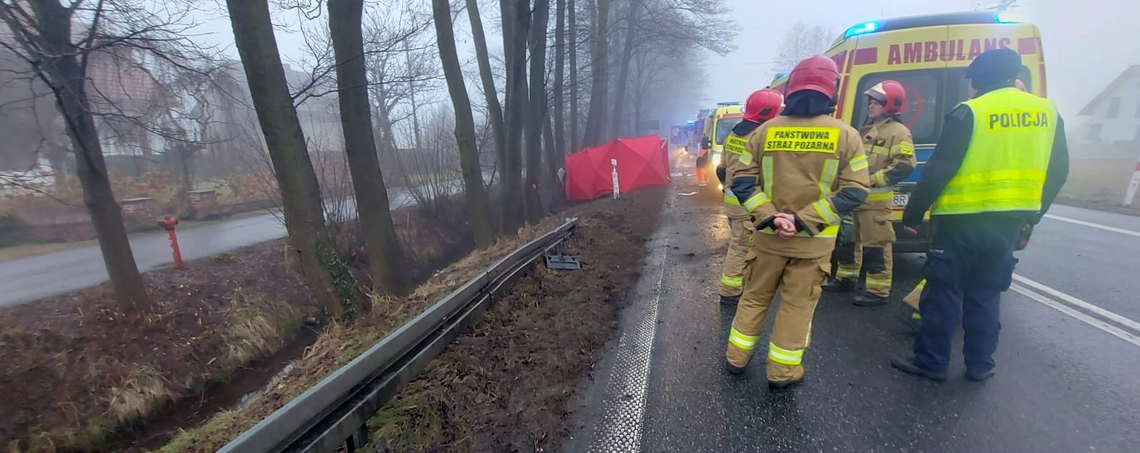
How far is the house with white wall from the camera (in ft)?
113

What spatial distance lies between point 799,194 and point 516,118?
315 inches

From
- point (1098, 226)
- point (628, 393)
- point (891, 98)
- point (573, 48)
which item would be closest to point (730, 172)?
point (891, 98)

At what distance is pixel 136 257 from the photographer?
398 inches

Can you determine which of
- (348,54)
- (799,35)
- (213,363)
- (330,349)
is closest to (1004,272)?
(330,349)

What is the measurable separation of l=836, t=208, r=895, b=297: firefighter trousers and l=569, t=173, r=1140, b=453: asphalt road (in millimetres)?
229

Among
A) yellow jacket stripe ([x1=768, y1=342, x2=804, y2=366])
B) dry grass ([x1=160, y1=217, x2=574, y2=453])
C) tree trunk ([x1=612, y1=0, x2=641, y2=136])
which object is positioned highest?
tree trunk ([x1=612, y1=0, x2=641, y2=136])

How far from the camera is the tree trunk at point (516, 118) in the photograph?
9422mm

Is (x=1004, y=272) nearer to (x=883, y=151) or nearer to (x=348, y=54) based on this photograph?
(x=883, y=151)

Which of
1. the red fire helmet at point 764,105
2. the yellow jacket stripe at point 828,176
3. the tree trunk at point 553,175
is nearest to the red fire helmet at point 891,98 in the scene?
the red fire helmet at point 764,105

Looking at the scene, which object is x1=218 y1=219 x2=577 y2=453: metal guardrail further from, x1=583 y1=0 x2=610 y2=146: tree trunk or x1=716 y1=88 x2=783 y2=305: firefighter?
x1=583 y1=0 x2=610 y2=146: tree trunk

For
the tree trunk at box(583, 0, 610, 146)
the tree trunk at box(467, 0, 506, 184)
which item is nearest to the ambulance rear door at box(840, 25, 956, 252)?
the tree trunk at box(467, 0, 506, 184)

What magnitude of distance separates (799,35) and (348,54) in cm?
5632

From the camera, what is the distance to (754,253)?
3.06 meters

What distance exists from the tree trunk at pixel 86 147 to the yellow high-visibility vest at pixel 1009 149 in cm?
886
